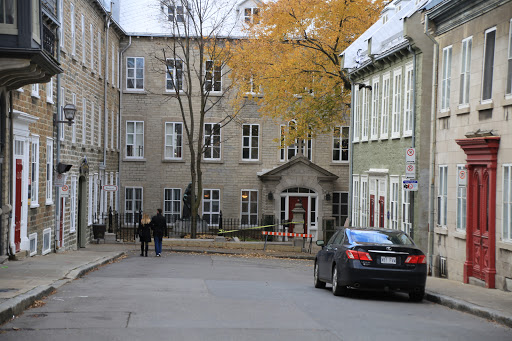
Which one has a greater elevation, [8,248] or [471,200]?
[471,200]

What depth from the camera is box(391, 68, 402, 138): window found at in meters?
26.3

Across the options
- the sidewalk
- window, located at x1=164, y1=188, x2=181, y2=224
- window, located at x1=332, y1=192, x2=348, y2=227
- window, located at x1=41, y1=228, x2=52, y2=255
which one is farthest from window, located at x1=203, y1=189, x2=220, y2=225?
window, located at x1=41, y1=228, x2=52, y2=255

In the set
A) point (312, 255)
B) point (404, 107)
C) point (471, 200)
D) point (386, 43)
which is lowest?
point (312, 255)

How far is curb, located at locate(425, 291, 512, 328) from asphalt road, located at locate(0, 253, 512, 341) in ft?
0.65

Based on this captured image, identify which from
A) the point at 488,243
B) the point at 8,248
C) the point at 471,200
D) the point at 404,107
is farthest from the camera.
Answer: the point at 404,107

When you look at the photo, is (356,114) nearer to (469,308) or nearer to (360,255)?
(360,255)

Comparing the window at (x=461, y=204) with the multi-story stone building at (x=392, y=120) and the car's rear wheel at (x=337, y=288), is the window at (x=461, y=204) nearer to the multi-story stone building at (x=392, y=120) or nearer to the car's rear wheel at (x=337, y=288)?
the multi-story stone building at (x=392, y=120)

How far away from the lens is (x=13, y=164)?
2212 cm

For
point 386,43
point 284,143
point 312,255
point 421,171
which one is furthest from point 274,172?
point 421,171

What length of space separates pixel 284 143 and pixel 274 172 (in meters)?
8.00

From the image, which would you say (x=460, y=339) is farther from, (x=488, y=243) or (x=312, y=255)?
(x=312, y=255)

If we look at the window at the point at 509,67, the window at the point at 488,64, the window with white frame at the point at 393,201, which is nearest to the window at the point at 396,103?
the window with white frame at the point at 393,201

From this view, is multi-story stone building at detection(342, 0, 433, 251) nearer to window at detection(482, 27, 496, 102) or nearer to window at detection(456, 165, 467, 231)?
window at detection(456, 165, 467, 231)

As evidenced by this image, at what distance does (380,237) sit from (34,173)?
514 inches
